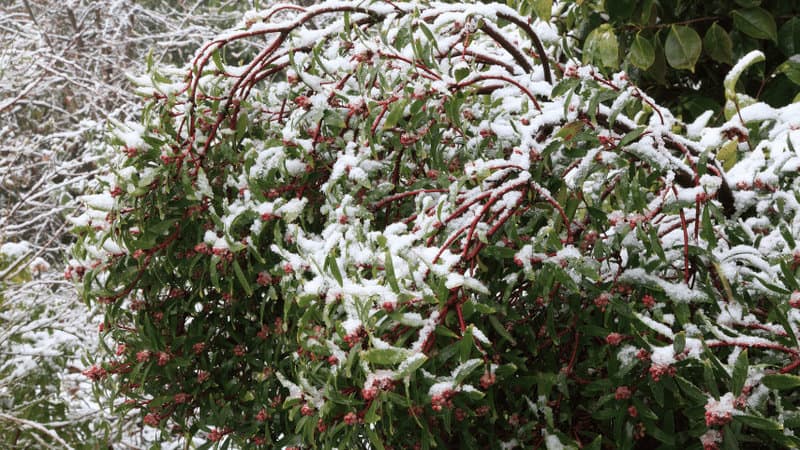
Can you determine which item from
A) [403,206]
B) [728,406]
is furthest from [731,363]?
[403,206]

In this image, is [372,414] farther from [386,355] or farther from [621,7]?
[621,7]

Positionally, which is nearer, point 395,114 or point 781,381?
point 781,381

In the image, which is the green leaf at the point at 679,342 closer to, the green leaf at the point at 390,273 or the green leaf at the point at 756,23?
the green leaf at the point at 390,273

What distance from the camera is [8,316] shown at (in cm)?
333

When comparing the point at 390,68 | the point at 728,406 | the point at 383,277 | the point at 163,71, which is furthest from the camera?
the point at 163,71

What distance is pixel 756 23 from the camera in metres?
1.96

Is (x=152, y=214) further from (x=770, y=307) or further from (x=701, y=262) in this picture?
(x=770, y=307)

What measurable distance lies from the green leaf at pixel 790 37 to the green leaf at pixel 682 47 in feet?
0.80

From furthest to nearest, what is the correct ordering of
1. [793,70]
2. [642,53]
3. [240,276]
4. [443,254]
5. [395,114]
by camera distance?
[642,53]
[793,70]
[240,276]
[395,114]
[443,254]

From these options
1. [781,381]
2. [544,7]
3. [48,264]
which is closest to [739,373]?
[781,381]

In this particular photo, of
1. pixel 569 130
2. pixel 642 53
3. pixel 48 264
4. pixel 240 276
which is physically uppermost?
pixel 569 130

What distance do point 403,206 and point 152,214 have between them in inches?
19.7

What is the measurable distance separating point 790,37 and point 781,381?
4.49 ft

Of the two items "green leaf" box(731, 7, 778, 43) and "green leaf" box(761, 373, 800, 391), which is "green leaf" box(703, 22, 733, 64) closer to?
"green leaf" box(731, 7, 778, 43)
